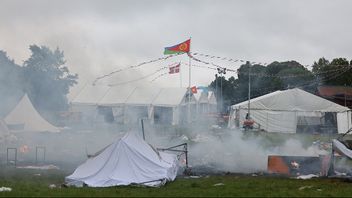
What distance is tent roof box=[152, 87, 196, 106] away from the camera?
4278 cm

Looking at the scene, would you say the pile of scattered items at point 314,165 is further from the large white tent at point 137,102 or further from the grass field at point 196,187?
the large white tent at point 137,102

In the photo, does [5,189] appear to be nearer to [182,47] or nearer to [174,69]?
[182,47]

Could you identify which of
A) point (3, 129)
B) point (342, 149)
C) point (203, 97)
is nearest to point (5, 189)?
point (342, 149)

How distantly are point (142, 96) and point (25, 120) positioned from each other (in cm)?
1541

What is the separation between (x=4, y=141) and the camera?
25453mm

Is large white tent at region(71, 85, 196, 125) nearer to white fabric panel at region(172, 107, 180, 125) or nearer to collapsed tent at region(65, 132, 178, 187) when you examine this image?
white fabric panel at region(172, 107, 180, 125)

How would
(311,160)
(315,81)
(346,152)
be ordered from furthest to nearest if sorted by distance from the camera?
(315,81)
(311,160)
(346,152)

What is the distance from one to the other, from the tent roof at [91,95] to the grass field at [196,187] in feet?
84.1

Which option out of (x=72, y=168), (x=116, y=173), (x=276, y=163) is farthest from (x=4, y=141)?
(x=276, y=163)

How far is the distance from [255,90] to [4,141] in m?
38.4

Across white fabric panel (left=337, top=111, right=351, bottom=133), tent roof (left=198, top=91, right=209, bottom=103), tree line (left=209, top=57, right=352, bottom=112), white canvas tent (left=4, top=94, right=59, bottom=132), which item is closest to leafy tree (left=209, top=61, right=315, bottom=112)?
tree line (left=209, top=57, right=352, bottom=112)

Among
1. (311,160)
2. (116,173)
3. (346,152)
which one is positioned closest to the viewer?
(116,173)

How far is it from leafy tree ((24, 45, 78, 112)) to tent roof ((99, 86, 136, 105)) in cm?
1046

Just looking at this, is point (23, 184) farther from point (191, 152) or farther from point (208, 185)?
point (191, 152)
